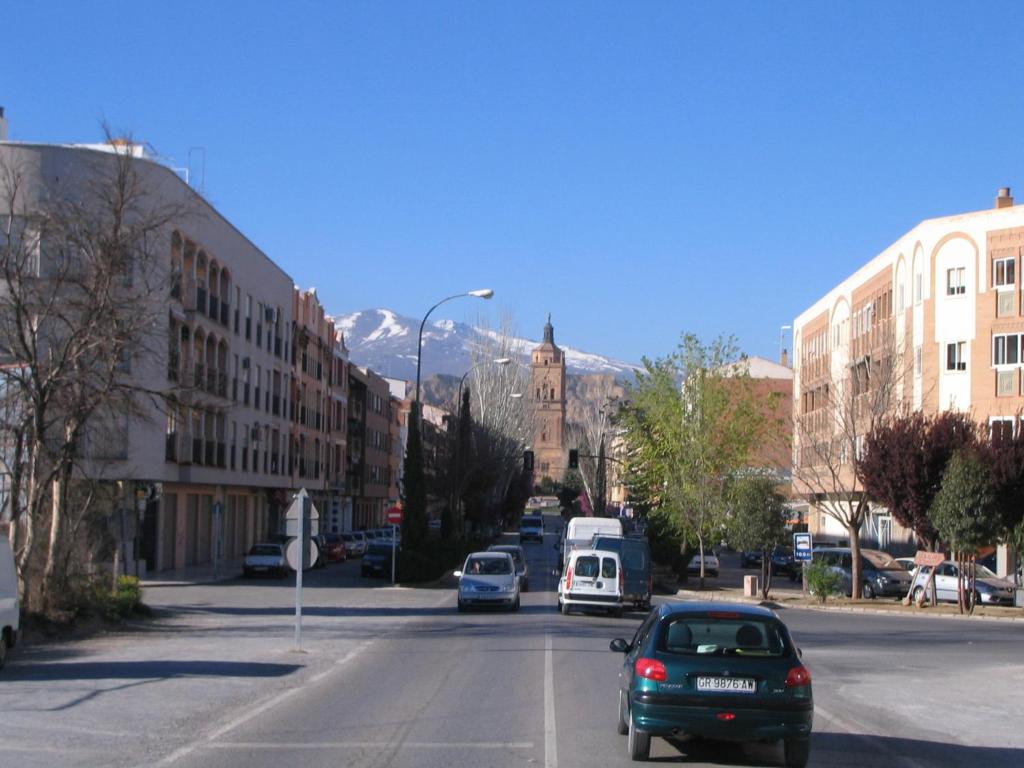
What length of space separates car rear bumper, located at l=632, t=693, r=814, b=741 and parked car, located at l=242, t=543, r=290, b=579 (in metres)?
39.3

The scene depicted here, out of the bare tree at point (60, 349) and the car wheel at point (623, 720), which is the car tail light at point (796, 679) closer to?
A: the car wheel at point (623, 720)

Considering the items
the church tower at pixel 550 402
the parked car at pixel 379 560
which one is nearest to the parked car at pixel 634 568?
the parked car at pixel 379 560

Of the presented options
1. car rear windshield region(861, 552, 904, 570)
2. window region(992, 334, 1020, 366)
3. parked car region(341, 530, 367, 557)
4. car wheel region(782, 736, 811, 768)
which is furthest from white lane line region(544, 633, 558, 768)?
parked car region(341, 530, 367, 557)

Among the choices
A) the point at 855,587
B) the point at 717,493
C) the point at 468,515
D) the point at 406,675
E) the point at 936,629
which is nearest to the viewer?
the point at 406,675

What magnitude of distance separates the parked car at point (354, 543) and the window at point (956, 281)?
108ft

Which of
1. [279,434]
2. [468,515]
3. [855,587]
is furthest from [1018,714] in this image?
[468,515]

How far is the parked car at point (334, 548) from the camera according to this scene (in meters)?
62.7

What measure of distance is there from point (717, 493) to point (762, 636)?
39.7 m

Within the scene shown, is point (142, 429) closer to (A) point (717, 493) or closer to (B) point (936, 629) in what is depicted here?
(A) point (717, 493)

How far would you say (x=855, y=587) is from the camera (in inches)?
1646

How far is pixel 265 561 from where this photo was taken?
161ft

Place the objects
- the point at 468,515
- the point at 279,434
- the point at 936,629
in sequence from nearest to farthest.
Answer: the point at 936,629 < the point at 279,434 < the point at 468,515

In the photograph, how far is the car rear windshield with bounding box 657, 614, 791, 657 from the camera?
11.5 m

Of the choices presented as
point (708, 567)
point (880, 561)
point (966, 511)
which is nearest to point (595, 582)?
point (966, 511)
